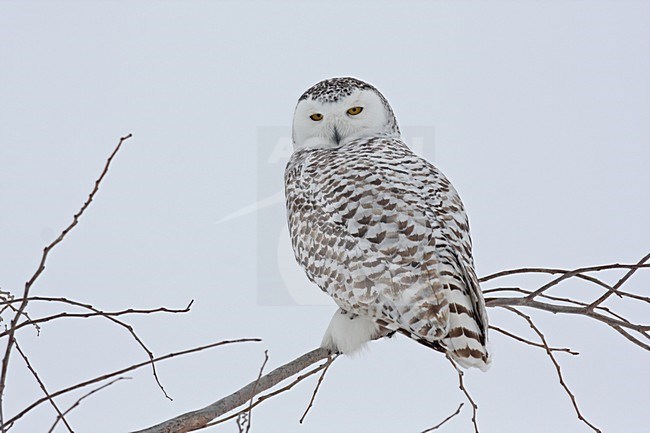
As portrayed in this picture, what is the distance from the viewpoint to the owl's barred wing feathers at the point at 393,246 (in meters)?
1.27

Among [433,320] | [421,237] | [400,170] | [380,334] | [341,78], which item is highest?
[341,78]

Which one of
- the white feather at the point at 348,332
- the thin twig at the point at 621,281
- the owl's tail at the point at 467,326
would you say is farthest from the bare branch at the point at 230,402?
the thin twig at the point at 621,281

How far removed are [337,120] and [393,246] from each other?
509 mm

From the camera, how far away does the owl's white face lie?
1737 millimetres

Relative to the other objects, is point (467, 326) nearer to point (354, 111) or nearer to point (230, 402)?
point (230, 402)

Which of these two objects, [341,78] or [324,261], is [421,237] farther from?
[341,78]

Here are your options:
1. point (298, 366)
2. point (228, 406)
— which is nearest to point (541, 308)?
point (298, 366)

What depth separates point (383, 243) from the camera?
4.45 ft

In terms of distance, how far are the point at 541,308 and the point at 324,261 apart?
0.44m

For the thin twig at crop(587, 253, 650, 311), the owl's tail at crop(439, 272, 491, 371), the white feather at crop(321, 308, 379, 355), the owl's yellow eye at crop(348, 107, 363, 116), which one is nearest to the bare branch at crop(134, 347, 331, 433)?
the white feather at crop(321, 308, 379, 355)

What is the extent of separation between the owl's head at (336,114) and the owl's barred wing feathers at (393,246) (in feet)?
0.50

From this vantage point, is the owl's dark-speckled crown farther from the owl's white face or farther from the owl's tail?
the owl's tail

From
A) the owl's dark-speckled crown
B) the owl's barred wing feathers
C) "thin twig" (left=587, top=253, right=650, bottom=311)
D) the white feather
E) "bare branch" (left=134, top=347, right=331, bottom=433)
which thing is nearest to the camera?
"bare branch" (left=134, top=347, right=331, bottom=433)

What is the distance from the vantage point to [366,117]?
180cm
